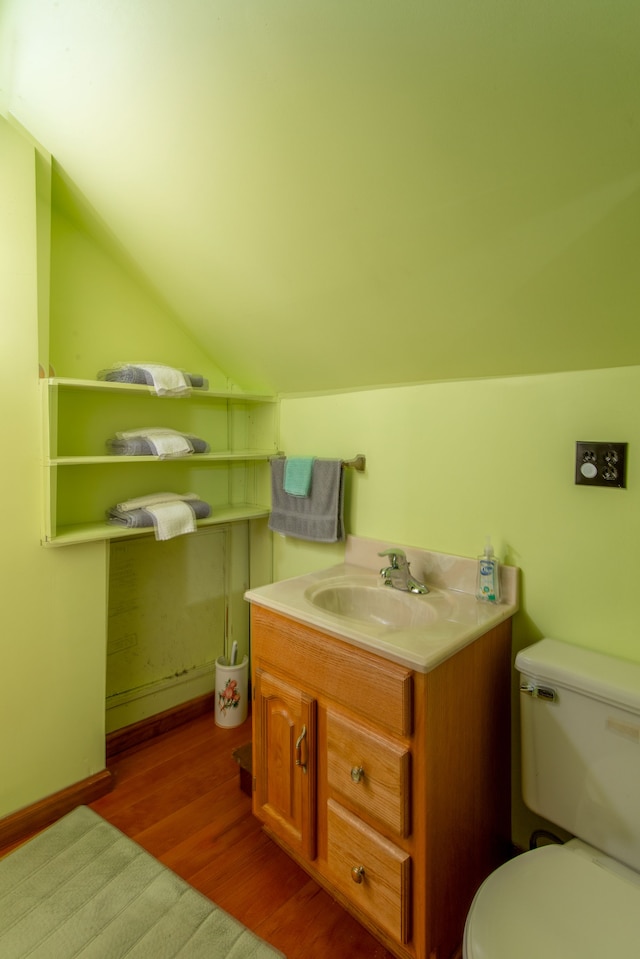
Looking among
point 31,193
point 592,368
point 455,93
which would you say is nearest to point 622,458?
point 592,368

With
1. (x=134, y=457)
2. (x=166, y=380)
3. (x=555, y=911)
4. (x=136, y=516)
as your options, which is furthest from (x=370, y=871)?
(x=166, y=380)

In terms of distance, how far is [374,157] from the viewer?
3.26ft

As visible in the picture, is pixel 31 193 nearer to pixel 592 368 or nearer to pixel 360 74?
pixel 360 74

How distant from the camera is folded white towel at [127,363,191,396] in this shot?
1646 millimetres

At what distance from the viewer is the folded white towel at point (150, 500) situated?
176 centimetres

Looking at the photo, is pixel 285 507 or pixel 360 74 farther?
pixel 285 507

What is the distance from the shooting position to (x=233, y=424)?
7.45 ft

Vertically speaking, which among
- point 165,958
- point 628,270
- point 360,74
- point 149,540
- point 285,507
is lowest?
point 165,958

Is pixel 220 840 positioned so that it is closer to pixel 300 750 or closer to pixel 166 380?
pixel 300 750

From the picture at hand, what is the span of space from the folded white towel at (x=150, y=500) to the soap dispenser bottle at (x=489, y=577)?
1169 millimetres

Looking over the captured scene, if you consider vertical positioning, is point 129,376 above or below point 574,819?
above

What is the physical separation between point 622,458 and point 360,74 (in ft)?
3.36

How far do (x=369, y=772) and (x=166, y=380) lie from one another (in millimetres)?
1382

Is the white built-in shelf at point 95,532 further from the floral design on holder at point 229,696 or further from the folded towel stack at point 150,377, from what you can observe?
the floral design on holder at point 229,696
